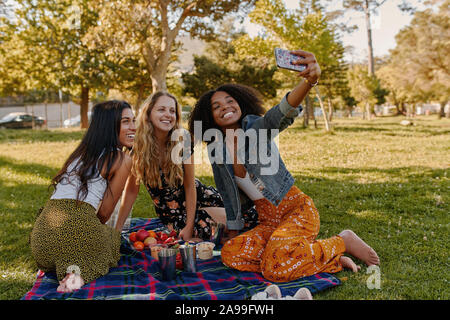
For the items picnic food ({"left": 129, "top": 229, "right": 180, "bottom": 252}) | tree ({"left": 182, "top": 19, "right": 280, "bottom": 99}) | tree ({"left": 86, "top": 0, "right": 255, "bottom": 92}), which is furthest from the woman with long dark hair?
tree ({"left": 182, "top": 19, "right": 280, "bottom": 99})

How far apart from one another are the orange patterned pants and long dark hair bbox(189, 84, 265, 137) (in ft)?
3.04

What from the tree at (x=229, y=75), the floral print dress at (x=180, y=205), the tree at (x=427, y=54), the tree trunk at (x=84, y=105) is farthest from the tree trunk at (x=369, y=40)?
the floral print dress at (x=180, y=205)

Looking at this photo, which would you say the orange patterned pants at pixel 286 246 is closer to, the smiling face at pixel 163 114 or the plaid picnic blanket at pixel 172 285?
the plaid picnic blanket at pixel 172 285

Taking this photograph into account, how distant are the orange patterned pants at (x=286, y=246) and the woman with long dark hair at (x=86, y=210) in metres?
1.22

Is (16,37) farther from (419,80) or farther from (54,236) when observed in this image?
(419,80)

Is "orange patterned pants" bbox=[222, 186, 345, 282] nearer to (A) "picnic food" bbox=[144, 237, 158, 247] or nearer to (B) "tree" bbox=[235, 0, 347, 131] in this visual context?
(A) "picnic food" bbox=[144, 237, 158, 247]

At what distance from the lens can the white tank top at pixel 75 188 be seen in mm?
3305

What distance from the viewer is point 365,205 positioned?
18.5 ft

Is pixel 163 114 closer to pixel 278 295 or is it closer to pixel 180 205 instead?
pixel 180 205

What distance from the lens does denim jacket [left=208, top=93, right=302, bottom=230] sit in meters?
3.27

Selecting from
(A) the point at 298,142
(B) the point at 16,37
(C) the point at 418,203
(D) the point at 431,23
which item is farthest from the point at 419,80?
(B) the point at 16,37

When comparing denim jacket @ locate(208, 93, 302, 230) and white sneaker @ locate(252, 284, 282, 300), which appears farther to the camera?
denim jacket @ locate(208, 93, 302, 230)

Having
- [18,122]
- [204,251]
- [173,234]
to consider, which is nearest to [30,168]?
[173,234]
